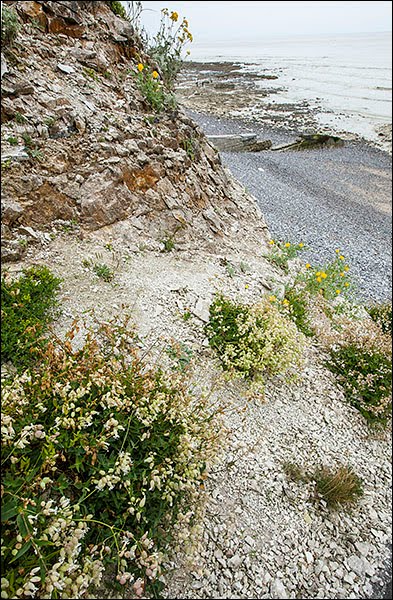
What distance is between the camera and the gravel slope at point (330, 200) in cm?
1184

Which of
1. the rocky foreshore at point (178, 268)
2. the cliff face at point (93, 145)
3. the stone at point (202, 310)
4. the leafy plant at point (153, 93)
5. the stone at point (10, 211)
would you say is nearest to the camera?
the rocky foreshore at point (178, 268)

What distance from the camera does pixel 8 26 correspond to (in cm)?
591

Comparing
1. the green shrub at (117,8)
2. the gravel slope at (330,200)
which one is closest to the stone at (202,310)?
the gravel slope at (330,200)

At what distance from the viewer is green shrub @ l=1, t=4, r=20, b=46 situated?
5.84 metres

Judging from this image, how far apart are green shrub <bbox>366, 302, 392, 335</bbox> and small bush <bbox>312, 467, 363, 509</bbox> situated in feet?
13.0

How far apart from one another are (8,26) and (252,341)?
19.6ft

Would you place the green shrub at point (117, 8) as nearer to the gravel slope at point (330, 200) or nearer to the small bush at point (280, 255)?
the small bush at point (280, 255)

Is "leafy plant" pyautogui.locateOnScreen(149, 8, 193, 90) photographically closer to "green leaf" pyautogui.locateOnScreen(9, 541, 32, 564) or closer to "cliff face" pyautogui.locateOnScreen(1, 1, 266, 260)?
"cliff face" pyautogui.locateOnScreen(1, 1, 266, 260)

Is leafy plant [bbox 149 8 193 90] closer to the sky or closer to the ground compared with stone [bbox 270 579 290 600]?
closer to the sky

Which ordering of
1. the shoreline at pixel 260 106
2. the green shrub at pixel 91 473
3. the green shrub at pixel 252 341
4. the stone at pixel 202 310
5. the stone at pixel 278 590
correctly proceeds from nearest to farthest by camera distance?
the green shrub at pixel 91 473, the stone at pixel 278 590, the green shrub at pixel 252 341, the stone at pixel 202 310, the shoreline at pixel 260 106

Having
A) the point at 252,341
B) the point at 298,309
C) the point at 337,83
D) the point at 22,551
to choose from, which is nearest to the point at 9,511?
the point at 22,551

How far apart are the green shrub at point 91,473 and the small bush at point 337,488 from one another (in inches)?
59.2

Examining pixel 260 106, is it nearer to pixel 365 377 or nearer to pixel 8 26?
pixel 8 26

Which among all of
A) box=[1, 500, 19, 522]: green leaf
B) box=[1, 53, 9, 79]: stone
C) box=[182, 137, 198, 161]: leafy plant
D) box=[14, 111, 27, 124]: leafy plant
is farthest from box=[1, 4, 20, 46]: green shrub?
box=[1, 500, 19, 522]: green leaf
